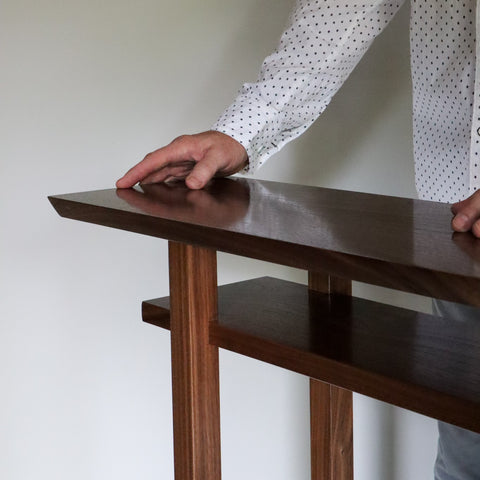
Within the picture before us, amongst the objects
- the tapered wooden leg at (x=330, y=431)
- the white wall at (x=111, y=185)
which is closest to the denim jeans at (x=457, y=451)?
the tapered wooden leg at (x=330, y=431)

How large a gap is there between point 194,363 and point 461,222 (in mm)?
514

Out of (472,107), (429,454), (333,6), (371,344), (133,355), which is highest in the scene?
(333,6)

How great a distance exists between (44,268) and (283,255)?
1.35 m

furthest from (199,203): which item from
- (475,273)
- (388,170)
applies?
(388,170)

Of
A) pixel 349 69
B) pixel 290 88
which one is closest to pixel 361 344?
pixel 290 88

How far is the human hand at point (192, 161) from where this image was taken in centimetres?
148

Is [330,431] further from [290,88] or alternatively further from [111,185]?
[111,185]

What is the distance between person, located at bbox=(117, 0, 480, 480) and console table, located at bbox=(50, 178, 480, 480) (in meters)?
0.07

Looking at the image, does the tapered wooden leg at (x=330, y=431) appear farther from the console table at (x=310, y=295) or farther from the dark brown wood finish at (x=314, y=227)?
the dark brown wood finish at (x=314, y=227)

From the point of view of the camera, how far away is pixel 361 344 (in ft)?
4.13

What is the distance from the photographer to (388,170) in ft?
7.05

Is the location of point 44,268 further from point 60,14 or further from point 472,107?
point 472,107

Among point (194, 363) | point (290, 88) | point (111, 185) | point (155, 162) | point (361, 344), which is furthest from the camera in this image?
point (111, 185)

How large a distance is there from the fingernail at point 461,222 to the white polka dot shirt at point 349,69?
0.55 meters
